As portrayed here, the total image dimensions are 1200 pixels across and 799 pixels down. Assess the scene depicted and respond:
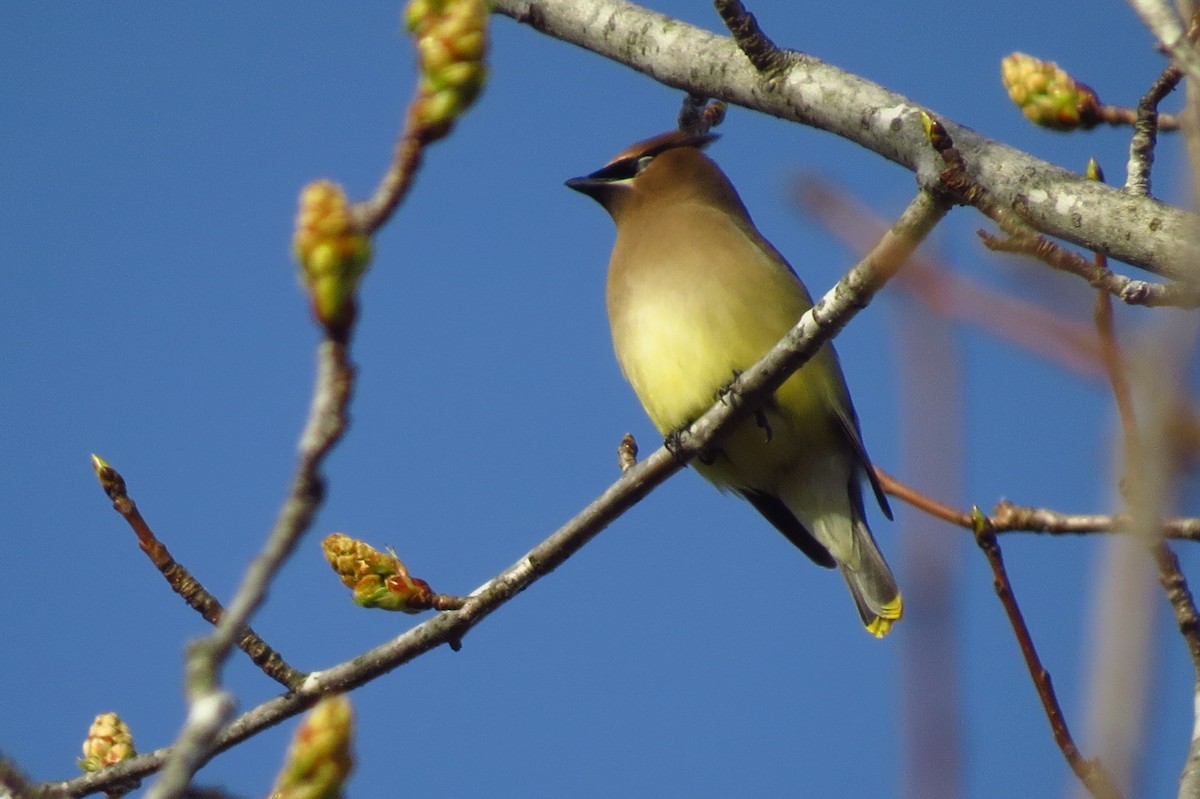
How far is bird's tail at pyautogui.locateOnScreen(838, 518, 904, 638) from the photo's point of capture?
16.8 ft

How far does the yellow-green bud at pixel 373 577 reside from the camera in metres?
3.38

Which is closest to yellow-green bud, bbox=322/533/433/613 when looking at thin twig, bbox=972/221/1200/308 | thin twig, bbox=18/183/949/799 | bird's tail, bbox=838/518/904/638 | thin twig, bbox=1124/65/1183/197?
thin twig, bbox=18/183/949/799

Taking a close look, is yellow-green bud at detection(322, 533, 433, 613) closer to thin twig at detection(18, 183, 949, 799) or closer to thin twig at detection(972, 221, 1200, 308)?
thin twig at detection(18, 183, 949, 799)

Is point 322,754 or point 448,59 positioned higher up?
point 448,59

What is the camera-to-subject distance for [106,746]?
3.15 meters

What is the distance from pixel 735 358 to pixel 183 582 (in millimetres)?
1925

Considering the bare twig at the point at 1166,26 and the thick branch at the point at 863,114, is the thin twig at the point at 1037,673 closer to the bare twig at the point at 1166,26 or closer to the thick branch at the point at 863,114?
the thick branch at the point at 863,114

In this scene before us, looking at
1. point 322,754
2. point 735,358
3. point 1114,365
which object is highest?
point 735,358

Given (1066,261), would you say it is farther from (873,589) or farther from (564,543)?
(873,589)

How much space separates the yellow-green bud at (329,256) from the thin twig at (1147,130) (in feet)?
6.67

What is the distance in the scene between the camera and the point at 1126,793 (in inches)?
34.9

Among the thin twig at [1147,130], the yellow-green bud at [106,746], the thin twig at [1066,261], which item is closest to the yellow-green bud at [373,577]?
the yellow-green bud at [106,746]

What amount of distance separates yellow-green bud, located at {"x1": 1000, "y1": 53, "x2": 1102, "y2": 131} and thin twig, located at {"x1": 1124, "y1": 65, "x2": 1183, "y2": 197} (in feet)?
1.34

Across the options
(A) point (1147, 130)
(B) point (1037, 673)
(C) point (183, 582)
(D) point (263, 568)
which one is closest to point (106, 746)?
(C) point (183, 582)
